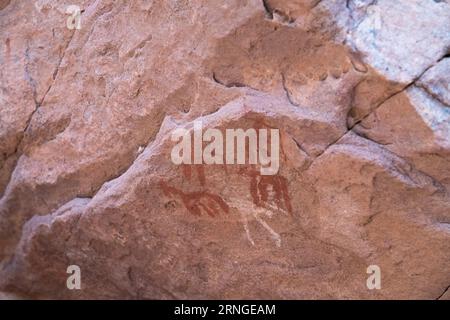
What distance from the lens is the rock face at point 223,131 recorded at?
6.77 ft

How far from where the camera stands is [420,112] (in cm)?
202

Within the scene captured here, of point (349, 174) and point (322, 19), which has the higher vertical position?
point (322, 19)

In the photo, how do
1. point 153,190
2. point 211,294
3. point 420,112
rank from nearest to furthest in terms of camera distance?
point 420,112, point 153,190, point 211,294

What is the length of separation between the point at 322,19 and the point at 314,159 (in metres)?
0.49

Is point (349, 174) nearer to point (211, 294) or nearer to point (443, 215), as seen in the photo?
point (443, 215)

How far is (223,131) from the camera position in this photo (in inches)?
84.3

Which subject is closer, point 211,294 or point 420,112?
point 420,112

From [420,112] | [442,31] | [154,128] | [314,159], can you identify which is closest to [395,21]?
[442,31]

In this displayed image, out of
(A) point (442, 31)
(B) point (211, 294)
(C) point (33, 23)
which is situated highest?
(C) point (33, 23)

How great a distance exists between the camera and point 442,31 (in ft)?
6.75

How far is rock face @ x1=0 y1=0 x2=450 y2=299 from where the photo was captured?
6.77 ft

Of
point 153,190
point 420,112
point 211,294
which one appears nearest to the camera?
point 420,112

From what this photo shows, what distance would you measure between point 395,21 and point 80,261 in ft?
5.33

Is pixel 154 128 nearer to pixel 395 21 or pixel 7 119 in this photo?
pixel 7 119
